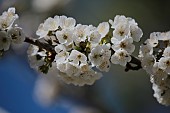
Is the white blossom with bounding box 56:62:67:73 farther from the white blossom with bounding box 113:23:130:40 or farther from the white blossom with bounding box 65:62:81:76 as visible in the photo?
the white blossom with bounding box 113:23:130:40

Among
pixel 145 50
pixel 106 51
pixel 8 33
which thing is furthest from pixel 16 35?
pixel 145 50

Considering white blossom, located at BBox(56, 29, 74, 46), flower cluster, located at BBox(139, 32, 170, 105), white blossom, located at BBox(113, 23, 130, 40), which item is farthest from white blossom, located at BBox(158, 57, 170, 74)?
white blossom, located at BBox(56, 29, 74, 46)

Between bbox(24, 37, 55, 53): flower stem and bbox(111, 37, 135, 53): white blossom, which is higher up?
bbox(111, 37, 135, 53): white blossom

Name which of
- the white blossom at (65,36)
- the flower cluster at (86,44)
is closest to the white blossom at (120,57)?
the flower cluster at (86,44)

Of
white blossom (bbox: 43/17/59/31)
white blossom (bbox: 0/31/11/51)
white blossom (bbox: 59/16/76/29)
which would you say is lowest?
white blossom (bbox: 0/31/11/51)

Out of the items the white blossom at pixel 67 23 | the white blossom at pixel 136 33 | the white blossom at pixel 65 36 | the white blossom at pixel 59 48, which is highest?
the white blossom at pixel 136 33

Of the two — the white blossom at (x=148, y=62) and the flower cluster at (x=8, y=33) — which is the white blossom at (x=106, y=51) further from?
the flower cluster at (x=8, y=33)
